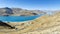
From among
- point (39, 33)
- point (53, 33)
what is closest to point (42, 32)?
point (39, 33)

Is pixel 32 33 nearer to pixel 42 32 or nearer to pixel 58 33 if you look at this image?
pixel 42 32

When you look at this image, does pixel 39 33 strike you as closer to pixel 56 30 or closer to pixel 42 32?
pixel 42 32

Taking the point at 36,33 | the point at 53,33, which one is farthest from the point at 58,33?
the point at 36,33

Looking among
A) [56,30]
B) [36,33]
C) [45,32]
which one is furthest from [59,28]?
[36,33]

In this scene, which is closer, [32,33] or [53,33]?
[53,33]

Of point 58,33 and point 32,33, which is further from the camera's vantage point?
point 32,33

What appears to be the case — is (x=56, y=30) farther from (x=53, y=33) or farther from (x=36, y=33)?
(x=36, y=33)

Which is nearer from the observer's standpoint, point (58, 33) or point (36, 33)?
point (58, 33)
